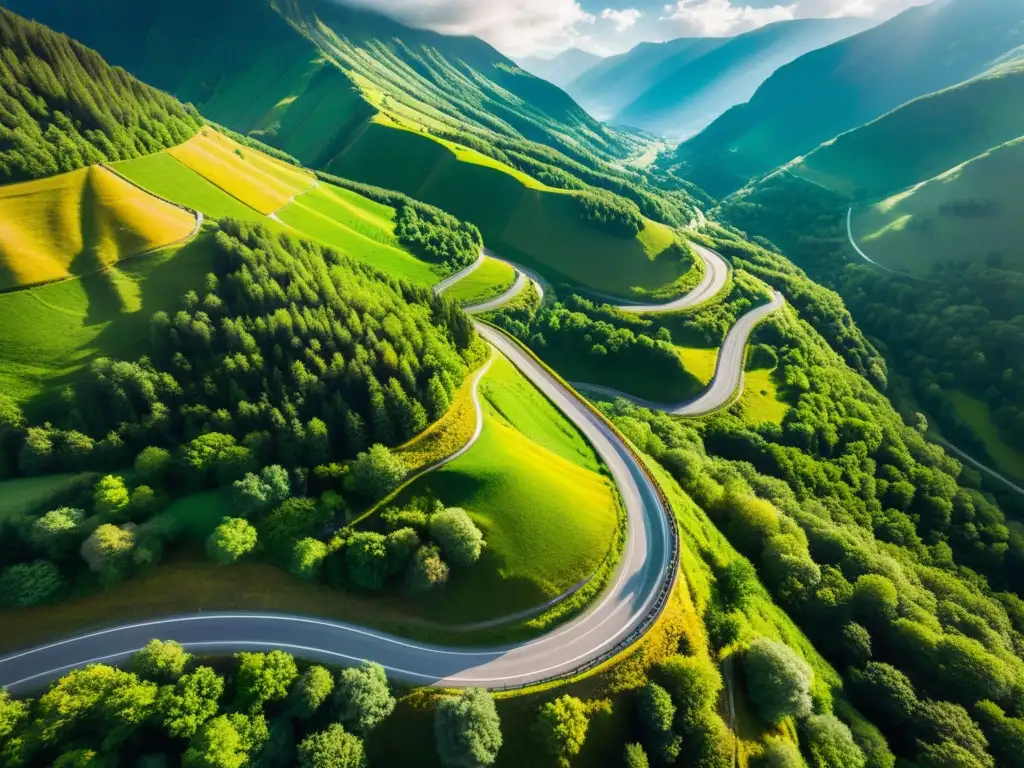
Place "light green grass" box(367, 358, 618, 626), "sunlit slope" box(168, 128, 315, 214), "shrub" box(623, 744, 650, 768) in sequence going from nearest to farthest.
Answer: "shrub" box(623, 744, 650, 768) < "light green grass" box(367, 358, 618, 626) < "sunlit slope" box(168, 128, 315, 214)

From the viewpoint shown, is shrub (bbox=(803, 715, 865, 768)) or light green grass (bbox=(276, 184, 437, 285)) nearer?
shrub (bbox=(803, 715, 865, 768))

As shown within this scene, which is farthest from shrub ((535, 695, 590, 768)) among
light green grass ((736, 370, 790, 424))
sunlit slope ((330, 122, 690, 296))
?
sunlit slope ((330, 122, 690, 296))

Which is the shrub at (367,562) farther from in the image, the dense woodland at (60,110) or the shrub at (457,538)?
the dense woodland at (60,110)

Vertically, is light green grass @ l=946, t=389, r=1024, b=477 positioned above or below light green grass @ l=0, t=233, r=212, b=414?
above

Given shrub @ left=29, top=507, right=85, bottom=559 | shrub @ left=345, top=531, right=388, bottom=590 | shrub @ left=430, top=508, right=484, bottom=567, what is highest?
shrub @ left=430, top=508, right=484, bottom=567

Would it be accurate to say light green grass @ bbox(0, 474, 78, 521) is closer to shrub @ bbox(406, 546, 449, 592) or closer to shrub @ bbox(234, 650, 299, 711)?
shrub @ bbox(234, 650, 299, 711)

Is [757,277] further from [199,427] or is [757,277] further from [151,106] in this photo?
[151,106]

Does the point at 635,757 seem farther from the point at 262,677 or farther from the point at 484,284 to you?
the point at 484,284

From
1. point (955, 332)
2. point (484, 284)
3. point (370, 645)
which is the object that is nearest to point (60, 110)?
point (484, 284)
